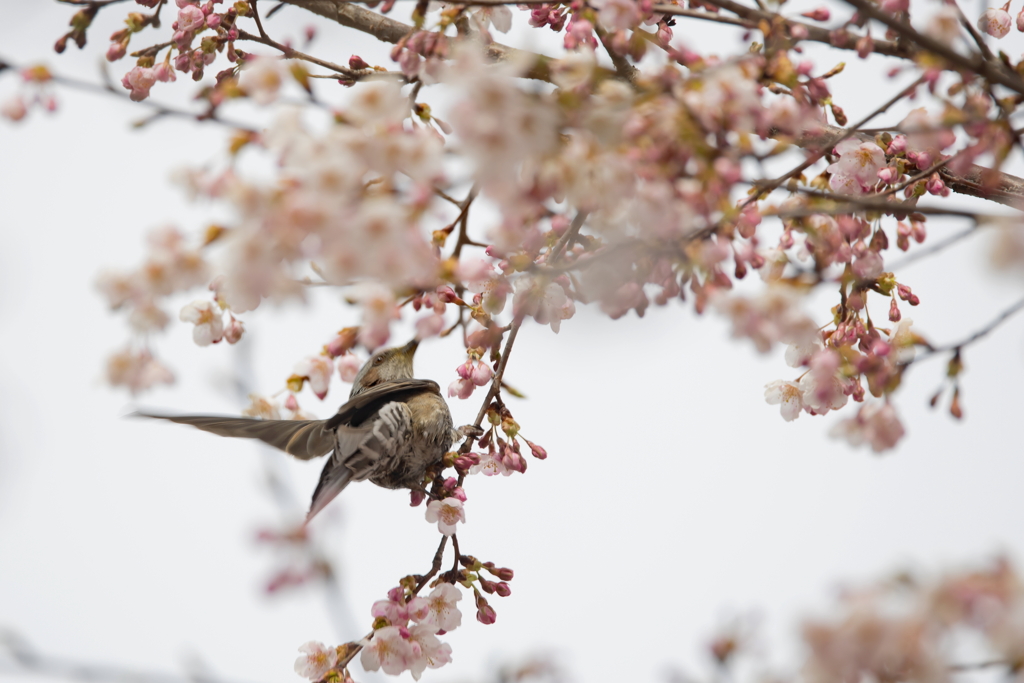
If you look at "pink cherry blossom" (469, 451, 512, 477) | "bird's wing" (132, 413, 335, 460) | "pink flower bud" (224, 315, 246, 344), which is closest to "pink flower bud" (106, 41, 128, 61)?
"pink flower bud" (224, 315, 246, 344)

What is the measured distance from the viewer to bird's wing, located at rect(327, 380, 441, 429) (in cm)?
267

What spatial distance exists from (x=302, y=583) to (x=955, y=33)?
1.93 meters

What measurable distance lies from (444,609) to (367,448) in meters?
0.64

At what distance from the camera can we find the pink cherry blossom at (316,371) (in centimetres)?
260

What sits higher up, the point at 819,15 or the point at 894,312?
the point at 819,15

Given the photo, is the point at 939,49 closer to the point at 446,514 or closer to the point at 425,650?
the point at 446,514

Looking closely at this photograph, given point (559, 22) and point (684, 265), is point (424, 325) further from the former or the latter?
point (559, 22)

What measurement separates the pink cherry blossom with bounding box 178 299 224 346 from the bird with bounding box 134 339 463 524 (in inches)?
10.8

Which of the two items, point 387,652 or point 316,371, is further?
point 316,371

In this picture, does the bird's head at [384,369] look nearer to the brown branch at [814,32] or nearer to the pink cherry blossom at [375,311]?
the pink cherry blossom at [375,311]

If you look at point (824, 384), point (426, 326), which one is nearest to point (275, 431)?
point (426, 326)

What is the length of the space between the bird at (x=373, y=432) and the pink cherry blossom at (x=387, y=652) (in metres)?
0.48

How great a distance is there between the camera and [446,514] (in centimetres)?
262

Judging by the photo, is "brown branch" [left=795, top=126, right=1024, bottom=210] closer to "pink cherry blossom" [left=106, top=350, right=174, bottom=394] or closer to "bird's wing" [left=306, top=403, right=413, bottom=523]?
"bird's wing" [left=306, top=403, right=413, bottom=523]
